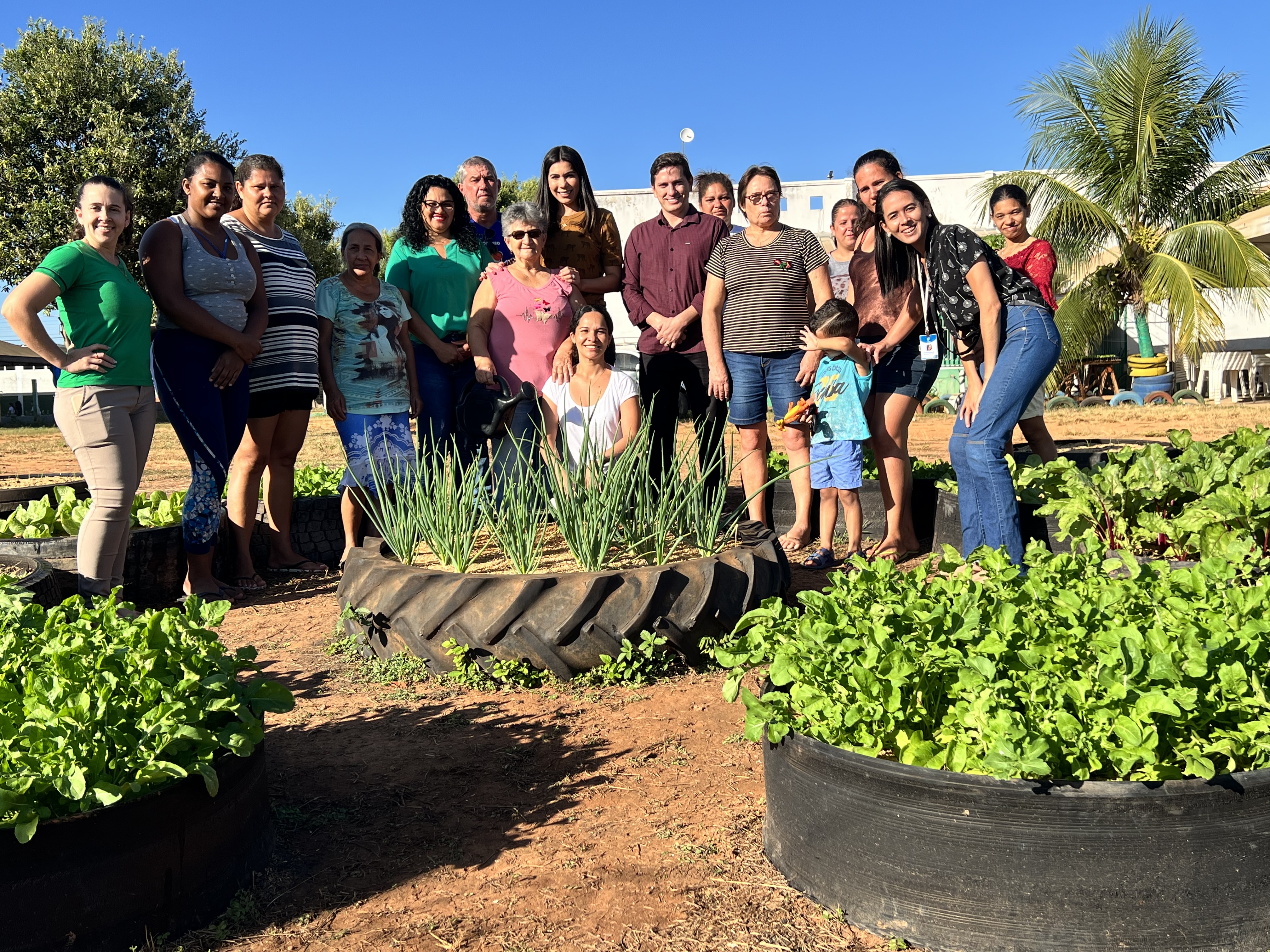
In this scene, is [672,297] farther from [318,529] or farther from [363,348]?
[318,529]

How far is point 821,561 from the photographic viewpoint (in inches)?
200

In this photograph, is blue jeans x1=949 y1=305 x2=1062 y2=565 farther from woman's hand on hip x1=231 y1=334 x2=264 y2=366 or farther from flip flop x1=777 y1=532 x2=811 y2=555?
woman's hand on hip x1=231 y1=334 x2=264 y2=366

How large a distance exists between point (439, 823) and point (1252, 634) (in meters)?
1.83

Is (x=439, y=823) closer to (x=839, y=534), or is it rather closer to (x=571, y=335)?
(x=571, y=335)

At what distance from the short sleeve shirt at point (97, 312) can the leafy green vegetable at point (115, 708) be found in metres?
1.97

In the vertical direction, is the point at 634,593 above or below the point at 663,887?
above

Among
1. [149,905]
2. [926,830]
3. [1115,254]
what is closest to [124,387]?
[149,905]

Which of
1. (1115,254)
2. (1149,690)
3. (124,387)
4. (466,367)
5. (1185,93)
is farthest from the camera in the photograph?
(1115,254)

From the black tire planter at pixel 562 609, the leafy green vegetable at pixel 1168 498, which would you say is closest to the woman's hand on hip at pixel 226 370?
the black tire planter at pixel 562 609

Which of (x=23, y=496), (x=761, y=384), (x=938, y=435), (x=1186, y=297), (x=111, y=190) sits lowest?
(x=23, y=496)

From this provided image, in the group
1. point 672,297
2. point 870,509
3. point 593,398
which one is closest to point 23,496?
point 593,398

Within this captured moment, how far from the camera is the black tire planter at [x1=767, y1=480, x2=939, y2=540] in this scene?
225 inches

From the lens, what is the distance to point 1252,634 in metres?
1.86

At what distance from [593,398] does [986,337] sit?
68.0 inches
